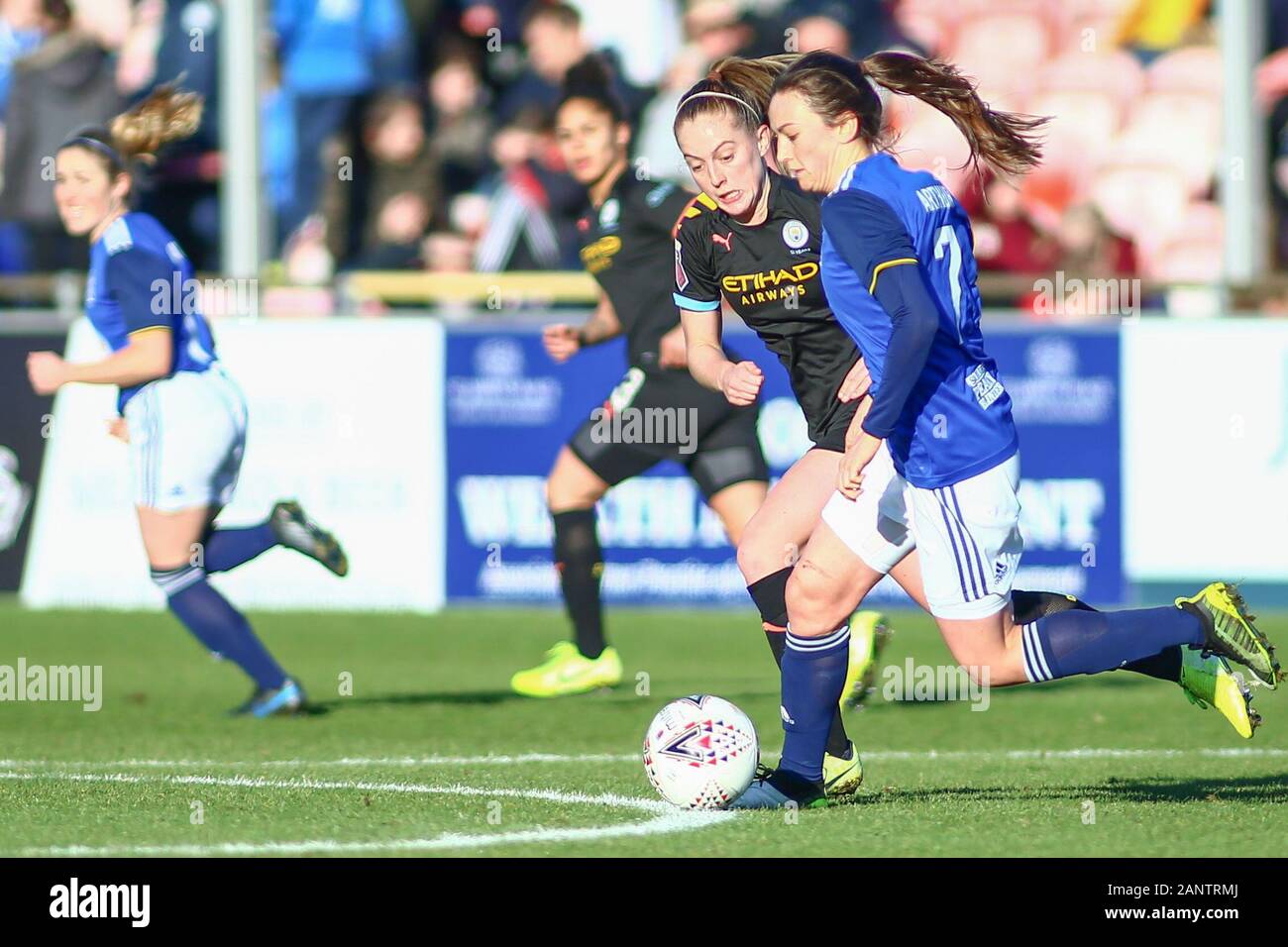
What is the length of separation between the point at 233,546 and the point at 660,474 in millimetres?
3872

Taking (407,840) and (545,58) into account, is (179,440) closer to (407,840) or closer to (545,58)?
(407,840)

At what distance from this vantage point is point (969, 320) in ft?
19.6

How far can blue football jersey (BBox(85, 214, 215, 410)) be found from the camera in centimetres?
855

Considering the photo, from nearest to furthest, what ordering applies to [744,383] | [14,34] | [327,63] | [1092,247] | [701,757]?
[701,757] → [744,383] → [1092,247] → [14,34] → [327,63]

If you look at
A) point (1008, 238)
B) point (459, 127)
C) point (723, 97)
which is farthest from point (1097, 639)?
point (459, 127)

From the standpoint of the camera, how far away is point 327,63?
15312 millimetres

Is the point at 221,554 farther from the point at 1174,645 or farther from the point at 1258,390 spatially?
the point at 1258,390

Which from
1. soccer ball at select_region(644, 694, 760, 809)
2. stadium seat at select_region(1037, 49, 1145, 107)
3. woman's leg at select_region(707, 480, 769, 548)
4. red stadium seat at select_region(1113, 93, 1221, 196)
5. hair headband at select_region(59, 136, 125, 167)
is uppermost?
stadium seat at select_region(1037, 49, 1145, 107)

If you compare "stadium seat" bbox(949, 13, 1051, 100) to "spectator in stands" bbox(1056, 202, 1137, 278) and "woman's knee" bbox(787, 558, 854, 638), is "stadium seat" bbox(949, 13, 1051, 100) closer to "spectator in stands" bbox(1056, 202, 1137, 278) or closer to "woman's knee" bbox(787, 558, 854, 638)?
"spectator in stands" bbox(1056, 202, 1137, 278)

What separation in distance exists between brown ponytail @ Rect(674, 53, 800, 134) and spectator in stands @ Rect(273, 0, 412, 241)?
864 cm

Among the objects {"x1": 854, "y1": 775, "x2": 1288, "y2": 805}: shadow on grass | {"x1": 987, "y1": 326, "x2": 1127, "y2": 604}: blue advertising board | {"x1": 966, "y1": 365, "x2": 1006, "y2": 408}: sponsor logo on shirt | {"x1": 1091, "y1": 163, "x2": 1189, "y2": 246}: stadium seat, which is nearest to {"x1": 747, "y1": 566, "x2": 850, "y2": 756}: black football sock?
{"x1": 854, "y1": 775, "x2": 1288, "y2": 805}: shadow on grass

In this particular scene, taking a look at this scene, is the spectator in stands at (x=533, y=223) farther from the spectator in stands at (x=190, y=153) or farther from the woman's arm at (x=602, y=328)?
the woman's arm at (x=602, y=328)
